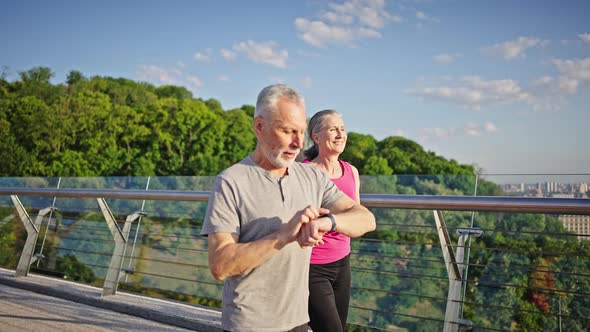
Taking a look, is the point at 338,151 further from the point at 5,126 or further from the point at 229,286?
the point at 5,126

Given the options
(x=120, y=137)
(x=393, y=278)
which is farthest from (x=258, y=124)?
(x=120, y=137)

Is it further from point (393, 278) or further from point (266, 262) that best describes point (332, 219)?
point (393, 278)

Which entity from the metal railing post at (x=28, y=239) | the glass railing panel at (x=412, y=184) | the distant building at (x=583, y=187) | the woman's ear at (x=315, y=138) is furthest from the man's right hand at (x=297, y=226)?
the glass railing panel at (x=412, y=184)

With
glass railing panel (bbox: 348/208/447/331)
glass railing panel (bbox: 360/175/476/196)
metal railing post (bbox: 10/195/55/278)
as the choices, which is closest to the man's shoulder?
glass railing panel (bbox: 348/208/447/331)

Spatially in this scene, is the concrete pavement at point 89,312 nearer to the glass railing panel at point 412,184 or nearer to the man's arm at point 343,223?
the man's arm at point 343,223

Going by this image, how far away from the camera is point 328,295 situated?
2568 mm

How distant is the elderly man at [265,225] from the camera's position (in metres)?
1.62

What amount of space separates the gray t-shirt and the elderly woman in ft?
2.20

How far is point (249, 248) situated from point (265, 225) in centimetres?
14

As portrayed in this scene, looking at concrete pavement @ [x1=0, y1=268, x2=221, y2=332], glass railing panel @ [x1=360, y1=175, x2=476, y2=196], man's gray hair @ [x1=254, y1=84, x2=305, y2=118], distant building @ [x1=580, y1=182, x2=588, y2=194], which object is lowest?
concrete pavement @ [x1=0, y1=268, x2=221, y2=332]

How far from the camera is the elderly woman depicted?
8.23ft

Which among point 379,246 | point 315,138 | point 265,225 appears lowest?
point 265,225

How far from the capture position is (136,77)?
67.9 m

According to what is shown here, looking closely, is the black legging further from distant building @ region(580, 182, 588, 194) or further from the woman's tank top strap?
distant building @ region(580, 182, 588, 194)
